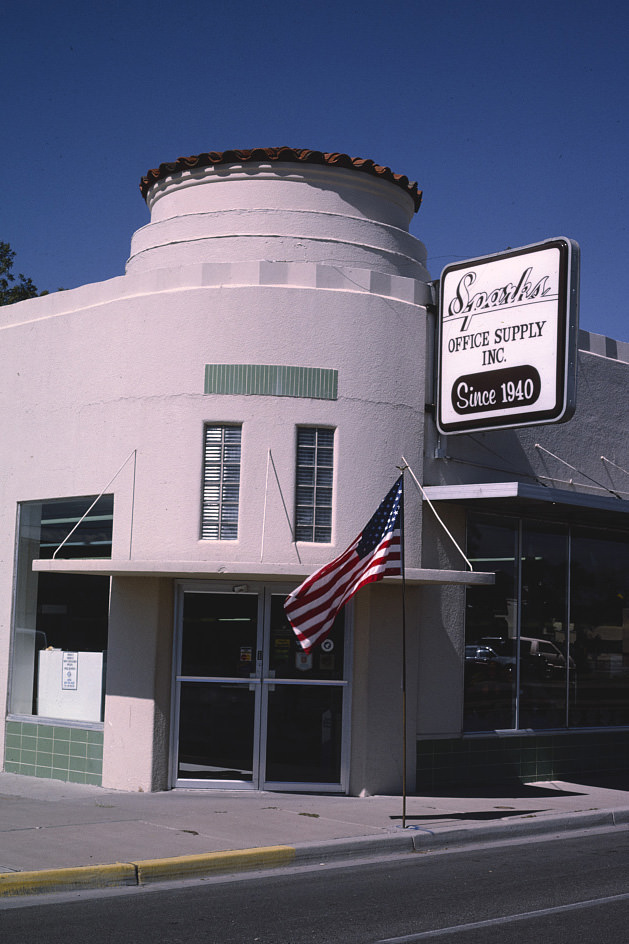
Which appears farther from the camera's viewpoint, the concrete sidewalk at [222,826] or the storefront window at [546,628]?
the storefront window at [546,628]

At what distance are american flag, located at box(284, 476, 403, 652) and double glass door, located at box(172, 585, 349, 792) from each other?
1.55 meters

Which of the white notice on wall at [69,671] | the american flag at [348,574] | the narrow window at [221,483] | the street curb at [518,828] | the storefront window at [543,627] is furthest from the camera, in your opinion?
Answer: the storefront window at [543,627]

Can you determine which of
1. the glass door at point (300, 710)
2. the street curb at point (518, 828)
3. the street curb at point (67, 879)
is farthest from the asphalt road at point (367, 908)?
the glass door at point (300, 710)

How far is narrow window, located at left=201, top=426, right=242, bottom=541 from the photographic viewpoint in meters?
13.3

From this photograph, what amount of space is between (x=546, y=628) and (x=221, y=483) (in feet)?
17.0

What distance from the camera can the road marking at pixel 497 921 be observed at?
723cm

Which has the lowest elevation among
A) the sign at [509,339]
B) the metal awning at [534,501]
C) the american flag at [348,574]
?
the american flag at [348,574]

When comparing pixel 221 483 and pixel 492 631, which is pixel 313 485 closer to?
pixel 221 483

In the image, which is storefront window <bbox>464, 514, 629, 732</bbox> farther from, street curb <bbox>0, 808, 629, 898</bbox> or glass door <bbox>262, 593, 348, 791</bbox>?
street curb <bbox>0, 808, 629, 898</bbox>

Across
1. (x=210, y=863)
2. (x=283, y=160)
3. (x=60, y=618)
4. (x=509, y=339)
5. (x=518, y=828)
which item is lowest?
(x=518, y=828)

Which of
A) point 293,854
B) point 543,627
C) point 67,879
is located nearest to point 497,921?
point 293,854

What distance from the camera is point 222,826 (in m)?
10.9

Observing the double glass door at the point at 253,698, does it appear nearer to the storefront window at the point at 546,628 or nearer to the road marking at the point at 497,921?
the storefront window at the point at 546,628

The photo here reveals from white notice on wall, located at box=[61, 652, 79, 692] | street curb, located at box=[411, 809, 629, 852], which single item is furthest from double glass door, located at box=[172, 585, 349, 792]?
street curb, located at box=[411, 809, 629, 852]
